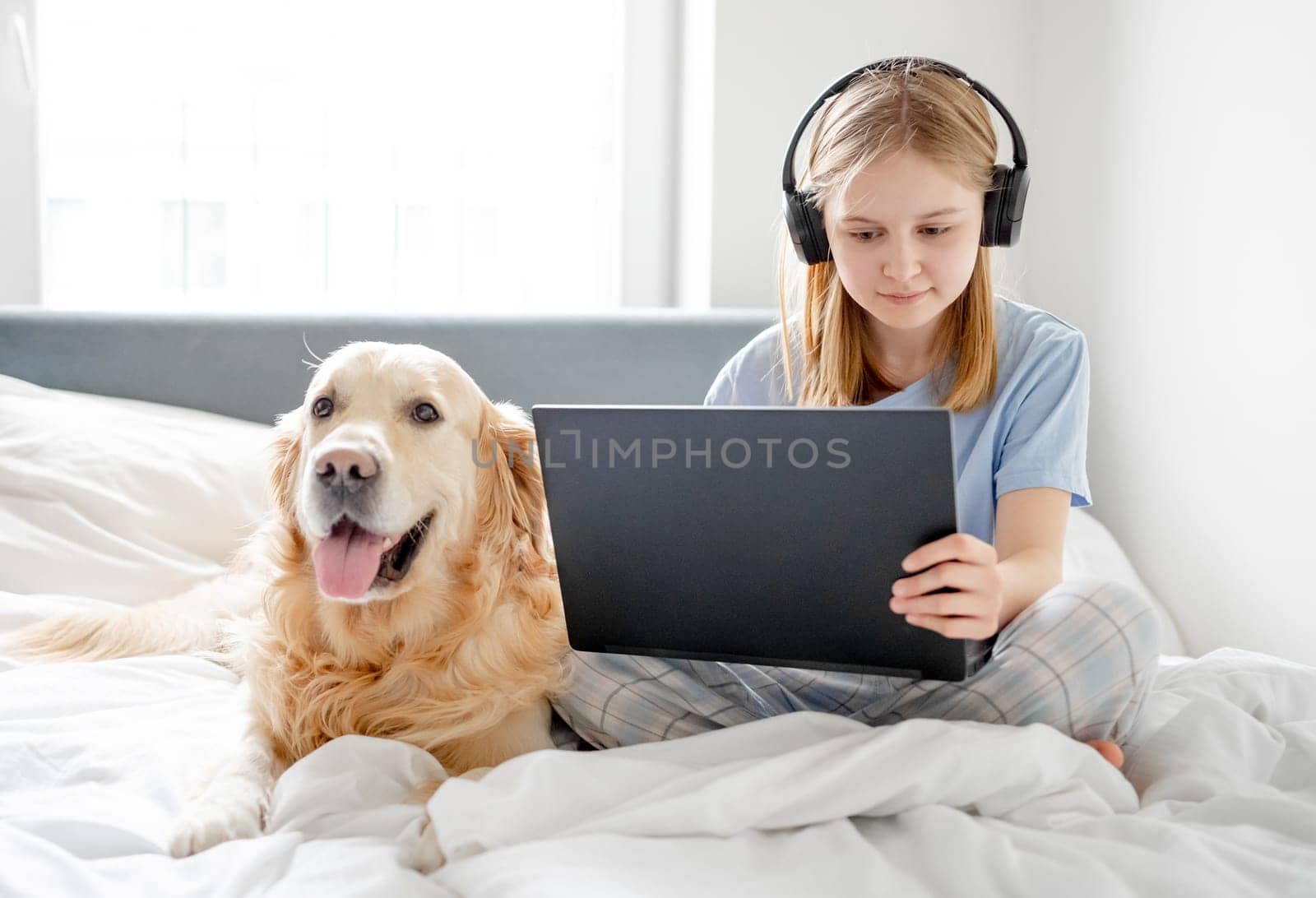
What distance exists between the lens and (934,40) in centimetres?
250

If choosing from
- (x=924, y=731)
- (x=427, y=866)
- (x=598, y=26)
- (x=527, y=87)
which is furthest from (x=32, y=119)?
(x=924, y=731)

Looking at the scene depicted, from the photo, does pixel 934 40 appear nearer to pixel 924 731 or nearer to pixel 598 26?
pixel 598 26

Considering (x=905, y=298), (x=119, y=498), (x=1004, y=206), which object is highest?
(x=1004, y=206)

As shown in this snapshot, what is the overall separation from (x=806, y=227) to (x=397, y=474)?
0.58 meters

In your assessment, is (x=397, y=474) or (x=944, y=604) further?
(x=397, y=474)

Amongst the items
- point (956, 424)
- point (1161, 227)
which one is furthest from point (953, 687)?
point (1161, 227)

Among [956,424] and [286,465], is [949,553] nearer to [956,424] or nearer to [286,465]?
[956,424]

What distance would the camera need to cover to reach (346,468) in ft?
3.41

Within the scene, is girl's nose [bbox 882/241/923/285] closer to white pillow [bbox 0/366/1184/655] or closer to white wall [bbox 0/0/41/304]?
white pillow [bbox 0/366/1184/655]

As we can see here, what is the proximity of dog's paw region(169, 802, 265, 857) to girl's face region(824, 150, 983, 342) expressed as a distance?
871 mm

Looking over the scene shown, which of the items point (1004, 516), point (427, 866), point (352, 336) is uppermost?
point (352, 336)

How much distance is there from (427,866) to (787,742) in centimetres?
34

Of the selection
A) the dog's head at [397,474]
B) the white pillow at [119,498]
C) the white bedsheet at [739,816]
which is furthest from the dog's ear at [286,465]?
the white pillow at [119,498]

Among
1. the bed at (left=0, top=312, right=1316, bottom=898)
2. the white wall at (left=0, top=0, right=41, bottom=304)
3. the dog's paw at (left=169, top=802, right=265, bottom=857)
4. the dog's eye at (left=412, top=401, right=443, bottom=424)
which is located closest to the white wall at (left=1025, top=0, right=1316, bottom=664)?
the bed at (left=0, top=312, right=1316, bottom=898)
